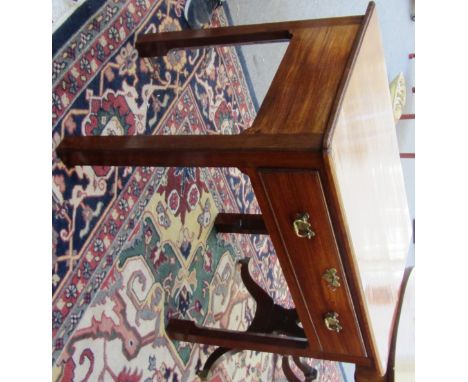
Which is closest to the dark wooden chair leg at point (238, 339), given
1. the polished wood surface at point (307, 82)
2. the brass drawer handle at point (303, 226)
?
the brass drawer handle at point (303, 226)

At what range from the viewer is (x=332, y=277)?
1.08 m

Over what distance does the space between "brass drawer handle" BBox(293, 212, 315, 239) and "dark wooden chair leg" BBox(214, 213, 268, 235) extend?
3.10 ft

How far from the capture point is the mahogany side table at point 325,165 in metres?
0.96

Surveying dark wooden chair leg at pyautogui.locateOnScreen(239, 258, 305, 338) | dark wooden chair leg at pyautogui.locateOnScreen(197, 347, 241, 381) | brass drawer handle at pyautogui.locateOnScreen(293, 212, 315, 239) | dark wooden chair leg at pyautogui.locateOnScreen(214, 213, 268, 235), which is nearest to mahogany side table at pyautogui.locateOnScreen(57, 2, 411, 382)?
brass drawer handle at pyautogui.locateOnScreen(293, 212, 315, 239)

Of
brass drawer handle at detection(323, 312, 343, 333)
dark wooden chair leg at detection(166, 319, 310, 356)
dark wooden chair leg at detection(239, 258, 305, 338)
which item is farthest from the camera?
dark wooden chair leg at detection(239, 258, 305, 338)

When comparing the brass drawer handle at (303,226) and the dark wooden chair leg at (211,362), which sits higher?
the brass drawer handle at (303,226)

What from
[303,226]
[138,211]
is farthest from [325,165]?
[138,211]

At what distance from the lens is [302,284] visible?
1150 millimetres

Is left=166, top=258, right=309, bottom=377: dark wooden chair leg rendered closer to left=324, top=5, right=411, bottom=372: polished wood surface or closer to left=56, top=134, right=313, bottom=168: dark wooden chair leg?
left=324, top=5, right=411, bottom=372: polished wood surface

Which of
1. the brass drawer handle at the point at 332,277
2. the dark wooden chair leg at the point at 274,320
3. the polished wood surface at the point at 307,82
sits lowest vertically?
the brass drawer handle at the point at 332,277

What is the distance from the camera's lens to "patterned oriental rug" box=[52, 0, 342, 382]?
4.41ft

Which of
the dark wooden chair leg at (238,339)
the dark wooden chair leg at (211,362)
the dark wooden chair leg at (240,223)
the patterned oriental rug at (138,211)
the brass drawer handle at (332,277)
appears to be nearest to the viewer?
the brass drawer handle at (332,277)

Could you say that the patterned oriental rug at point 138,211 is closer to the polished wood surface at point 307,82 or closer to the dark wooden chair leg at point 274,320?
the dark wooden chair leg at point 274,320
